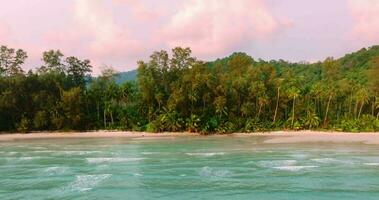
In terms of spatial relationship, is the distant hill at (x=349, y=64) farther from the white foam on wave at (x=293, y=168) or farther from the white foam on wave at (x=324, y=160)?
the white foam on wave at (x=293, y=168)

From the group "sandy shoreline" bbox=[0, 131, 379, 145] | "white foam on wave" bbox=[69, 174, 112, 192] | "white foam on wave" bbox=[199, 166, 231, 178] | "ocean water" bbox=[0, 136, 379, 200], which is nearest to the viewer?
"ocean water" bbox=[0, 136, 379, 200]

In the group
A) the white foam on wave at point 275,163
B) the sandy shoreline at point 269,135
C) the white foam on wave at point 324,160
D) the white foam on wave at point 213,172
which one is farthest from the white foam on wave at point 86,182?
the sandy shoreline at point 269,135

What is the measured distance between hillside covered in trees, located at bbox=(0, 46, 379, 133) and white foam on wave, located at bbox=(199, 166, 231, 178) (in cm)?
2949

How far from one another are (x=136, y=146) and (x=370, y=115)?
27.4m

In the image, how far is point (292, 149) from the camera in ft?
119

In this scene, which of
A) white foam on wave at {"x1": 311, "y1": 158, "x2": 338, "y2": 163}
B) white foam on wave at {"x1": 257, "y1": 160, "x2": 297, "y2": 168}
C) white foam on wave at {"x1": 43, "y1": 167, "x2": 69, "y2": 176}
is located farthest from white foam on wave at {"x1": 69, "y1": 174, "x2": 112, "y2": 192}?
white foam on wave at {"x1": 311, "y1": 158, "x2": 338, "y2": 163}

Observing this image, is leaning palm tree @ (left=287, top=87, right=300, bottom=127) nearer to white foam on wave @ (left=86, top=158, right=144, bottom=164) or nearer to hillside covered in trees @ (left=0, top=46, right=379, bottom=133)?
hillside covered in trees @ (left=0, top=46, right=379, bottom=133)

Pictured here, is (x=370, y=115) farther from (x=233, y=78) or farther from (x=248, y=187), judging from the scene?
(x=248, y=187)

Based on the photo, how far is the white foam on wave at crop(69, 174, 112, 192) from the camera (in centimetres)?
2108

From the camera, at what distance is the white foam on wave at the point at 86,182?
69.2 ft

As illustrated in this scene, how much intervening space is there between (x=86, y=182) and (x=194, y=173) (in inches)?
196

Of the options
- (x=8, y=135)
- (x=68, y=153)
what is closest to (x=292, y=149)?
(x=68, y=153)

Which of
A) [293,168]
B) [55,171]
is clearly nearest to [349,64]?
[293,168]

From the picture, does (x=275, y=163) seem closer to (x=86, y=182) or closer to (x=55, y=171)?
(x=86, y=182)
